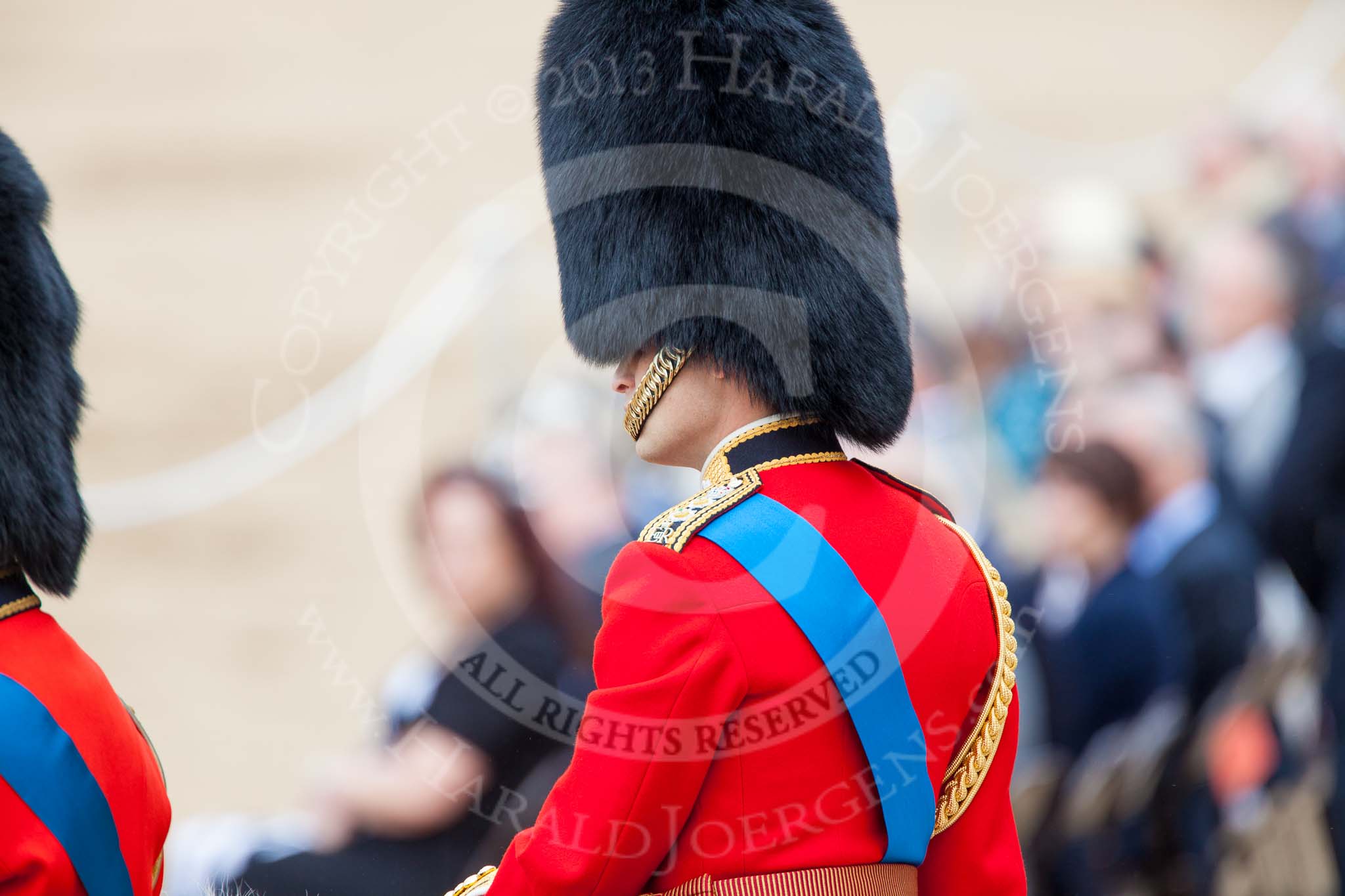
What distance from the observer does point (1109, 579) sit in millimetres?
2918

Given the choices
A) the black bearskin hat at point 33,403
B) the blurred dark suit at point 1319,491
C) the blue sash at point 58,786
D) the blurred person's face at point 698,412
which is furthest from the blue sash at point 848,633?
the blurred dark suit at point 1319,491

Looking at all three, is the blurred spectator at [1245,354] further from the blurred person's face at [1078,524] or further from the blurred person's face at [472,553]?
the blurred person's face at [472,553]

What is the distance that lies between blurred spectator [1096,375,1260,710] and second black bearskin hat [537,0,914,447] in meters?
1.64

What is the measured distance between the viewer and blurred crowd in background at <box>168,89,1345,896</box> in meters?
2.75

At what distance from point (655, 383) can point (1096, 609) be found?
1814 mm

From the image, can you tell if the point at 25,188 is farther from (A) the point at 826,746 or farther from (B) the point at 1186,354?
(B) the point at 1186,354

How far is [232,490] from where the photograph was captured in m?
4.06

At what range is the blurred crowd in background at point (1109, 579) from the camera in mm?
2748

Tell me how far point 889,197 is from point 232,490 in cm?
301

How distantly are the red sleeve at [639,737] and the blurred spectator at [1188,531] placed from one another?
76.3 inches

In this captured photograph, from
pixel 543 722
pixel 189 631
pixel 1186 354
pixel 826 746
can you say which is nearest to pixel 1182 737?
pixel 1186 354

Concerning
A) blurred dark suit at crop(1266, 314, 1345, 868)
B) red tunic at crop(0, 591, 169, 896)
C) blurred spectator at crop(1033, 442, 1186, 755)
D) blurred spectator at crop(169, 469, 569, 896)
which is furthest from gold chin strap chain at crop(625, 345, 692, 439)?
blurred dark suit at crop(1266, 314, 1345, 868)

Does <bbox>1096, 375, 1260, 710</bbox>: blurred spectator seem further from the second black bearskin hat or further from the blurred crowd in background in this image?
the second black bearskin hat

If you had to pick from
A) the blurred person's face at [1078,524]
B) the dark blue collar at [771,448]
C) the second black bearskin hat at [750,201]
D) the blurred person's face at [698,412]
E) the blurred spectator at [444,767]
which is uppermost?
the second black bearskin hat at [750,201]
